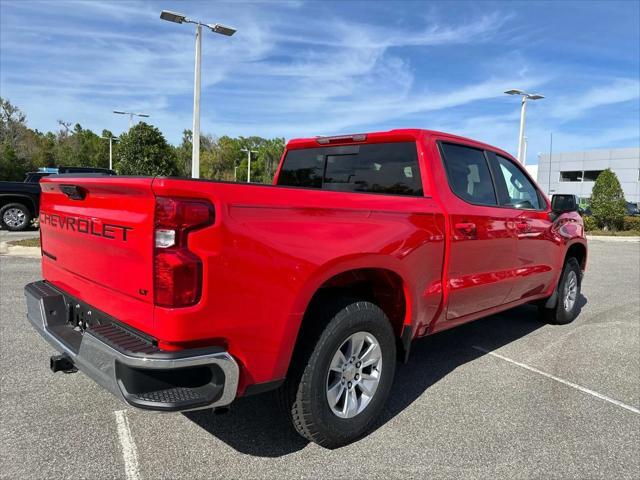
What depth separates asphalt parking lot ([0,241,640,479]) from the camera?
2729mm

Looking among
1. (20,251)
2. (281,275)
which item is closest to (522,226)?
(281,275)

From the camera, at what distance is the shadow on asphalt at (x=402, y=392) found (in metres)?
3.02

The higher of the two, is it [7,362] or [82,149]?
[82,149]

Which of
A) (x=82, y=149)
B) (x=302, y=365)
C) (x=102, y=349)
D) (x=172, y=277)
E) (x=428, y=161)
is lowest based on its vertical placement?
(x=302, y=365)

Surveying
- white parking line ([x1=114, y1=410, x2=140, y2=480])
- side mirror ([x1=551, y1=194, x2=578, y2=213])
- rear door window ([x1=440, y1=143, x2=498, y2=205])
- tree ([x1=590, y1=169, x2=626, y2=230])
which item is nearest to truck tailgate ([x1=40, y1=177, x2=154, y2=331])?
white parking line ([x1=114, y1=410, x2=140, y2=480])

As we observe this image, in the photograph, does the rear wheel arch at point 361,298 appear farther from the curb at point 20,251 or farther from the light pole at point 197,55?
the light pole at point 197,55

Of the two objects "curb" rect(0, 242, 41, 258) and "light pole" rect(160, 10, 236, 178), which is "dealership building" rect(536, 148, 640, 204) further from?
"curb" rect(0, 242, 41, 258)

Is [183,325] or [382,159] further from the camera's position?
[382,159]

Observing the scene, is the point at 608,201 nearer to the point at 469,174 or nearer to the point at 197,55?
the point at 197,55

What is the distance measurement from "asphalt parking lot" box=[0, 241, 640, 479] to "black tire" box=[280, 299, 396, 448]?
14cm

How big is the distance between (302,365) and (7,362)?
282 centimetres

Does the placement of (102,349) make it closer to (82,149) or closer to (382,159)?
(382,159)

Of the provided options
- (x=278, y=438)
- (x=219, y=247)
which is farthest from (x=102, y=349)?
(x=278, y=438)

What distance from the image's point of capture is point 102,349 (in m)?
2.31
